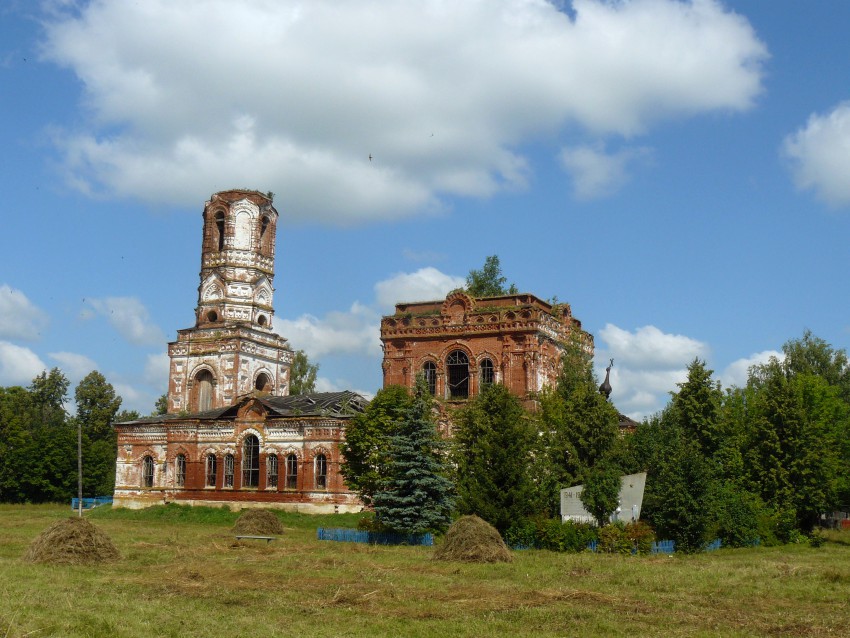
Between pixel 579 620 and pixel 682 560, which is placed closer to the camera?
pixel 579 620

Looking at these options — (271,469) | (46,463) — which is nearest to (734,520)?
(271,469)

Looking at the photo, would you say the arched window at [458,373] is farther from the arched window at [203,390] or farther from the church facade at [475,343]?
the arched window at [203,390]

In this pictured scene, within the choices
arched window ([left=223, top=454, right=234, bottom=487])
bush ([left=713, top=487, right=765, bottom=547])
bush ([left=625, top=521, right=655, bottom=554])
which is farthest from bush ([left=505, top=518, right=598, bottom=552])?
arched window ([left=223, top=454, right=234, bottom=487])

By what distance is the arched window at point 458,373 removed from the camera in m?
44.6

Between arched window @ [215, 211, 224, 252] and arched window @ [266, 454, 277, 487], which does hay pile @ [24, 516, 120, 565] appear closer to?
arched window @ [266, 454, 277, 487]

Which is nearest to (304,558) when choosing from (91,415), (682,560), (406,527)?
(406,527)

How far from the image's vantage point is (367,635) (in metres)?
12.4

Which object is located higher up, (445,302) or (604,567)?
(445,302)

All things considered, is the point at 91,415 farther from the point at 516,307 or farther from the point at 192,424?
the point at 516,307

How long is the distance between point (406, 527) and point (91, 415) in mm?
52265

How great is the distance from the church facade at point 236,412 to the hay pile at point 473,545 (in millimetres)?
16422

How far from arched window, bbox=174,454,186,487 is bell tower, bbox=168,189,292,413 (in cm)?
469

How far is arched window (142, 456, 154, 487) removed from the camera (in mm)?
47500

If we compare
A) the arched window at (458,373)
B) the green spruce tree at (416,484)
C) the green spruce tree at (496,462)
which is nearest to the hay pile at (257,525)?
the green spruce tree at (416,484)
